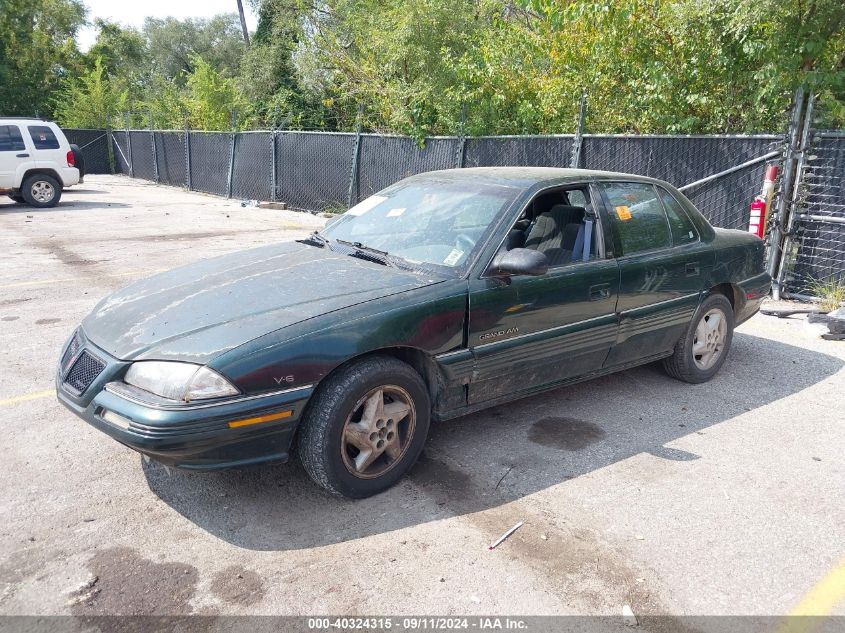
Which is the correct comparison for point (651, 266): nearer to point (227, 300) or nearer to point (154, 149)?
point (227, 300)

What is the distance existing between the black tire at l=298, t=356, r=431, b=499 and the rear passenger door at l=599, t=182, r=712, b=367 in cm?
177

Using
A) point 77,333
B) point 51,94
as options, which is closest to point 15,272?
point 77,333

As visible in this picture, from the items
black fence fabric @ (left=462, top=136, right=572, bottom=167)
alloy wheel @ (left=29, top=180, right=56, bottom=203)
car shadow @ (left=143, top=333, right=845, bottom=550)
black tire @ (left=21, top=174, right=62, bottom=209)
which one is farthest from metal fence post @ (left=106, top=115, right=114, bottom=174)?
car shadow @ (left=143, top=333, right=845, bottom=550)

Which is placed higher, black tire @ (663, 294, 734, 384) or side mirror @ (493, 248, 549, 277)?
side mirror @ (493, 248, 549, 277)

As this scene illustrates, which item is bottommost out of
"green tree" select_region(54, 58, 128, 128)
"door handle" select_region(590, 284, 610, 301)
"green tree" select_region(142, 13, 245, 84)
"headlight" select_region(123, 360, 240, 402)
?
"headlight" select_region(123, 360, 240, 402)

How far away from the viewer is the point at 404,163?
44.9 feet

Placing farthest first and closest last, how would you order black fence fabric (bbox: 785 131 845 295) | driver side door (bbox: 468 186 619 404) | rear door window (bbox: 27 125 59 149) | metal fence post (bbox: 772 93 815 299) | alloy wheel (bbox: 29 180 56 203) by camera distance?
alloy wheel (bbox: 29 180 56 203) → rear door window (bbox: 27 125 59 149) → metal fence post (bbox: 772 93 815 299) → black fence fabric (bbox: 785 131 845 295) → driver side door (bbox: 468 186 619 404)

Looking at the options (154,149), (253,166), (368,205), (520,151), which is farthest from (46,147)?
(368,205)

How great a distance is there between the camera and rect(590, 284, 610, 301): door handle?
4371mm

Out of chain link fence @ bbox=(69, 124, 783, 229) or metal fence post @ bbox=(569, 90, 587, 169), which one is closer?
chain link fence @ bbox=(69, 124, 783, 229)

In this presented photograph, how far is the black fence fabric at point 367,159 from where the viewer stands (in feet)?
28.2

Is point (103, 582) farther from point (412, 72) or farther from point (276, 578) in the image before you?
point (412, 72)

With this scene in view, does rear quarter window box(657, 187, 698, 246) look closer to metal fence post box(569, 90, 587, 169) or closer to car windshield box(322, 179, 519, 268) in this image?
car windshield box(322, 179, 519, 268)

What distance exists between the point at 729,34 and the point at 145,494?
8.23 meters
